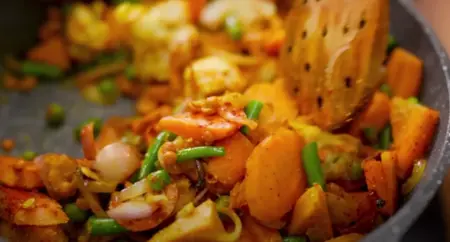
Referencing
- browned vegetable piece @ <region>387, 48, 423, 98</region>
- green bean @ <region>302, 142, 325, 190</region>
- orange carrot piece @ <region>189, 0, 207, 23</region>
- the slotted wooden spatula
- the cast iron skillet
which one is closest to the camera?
the cast iron skillet

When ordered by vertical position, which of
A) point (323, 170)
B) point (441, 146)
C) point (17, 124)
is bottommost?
point (17, 124)

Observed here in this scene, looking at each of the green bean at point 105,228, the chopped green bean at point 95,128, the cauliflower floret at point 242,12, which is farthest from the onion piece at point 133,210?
the cauliflower floret at point 242,12


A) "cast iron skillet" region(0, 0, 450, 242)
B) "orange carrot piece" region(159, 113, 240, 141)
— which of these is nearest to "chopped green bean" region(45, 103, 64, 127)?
"cast iron skillet" region(0, 0, 450, 242)

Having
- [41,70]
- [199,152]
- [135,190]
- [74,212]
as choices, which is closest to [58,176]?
[74,212]

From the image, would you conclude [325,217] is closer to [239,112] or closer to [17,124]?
[239,112]

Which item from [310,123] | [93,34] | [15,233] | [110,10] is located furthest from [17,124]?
[310,123]

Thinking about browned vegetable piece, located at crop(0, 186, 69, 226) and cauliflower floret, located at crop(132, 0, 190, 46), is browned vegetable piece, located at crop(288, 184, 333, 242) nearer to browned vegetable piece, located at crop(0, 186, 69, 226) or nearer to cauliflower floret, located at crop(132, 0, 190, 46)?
browned vegetable piece, located at crop(0, 186, 69, 226)
